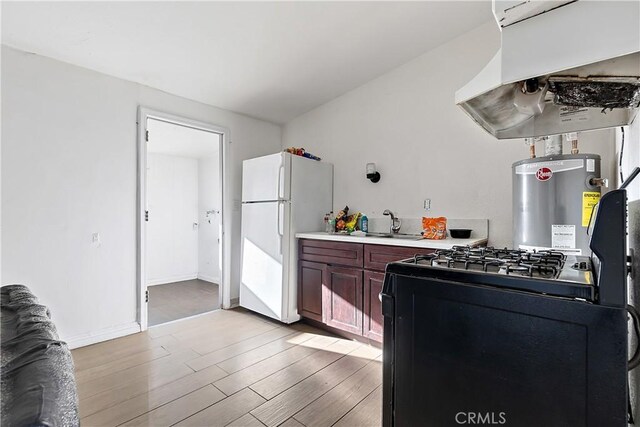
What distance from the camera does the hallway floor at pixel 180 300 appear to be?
135 inches

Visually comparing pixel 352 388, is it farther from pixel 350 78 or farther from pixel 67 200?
pixel 350 78

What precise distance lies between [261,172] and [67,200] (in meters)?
1.72

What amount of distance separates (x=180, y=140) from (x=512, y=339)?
15.0 ft

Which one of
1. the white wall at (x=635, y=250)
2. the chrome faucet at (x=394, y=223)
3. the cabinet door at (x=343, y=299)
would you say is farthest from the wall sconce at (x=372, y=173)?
the white wall at (x=635, y=250)

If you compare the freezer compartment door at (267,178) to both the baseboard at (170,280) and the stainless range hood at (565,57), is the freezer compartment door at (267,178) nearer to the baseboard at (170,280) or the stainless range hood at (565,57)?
the stainless range hood at (565,57)

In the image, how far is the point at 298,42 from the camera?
8.46 feet

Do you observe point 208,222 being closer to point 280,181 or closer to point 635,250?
point 280,181

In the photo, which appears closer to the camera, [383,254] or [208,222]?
[383,254]

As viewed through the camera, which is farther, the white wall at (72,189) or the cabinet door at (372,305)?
the cabinet door at (372,305)

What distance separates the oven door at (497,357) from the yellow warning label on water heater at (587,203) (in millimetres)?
1044

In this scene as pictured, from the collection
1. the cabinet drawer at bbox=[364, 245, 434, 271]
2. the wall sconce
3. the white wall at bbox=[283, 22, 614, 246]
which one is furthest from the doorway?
the cabinet drawer at bbox=[364, 245, 434, 271]

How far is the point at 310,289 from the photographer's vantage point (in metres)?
3.02

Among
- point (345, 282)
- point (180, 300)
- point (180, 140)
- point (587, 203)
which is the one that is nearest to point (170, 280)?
point (180, 300)

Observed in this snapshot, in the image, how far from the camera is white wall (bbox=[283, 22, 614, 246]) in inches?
97.7
